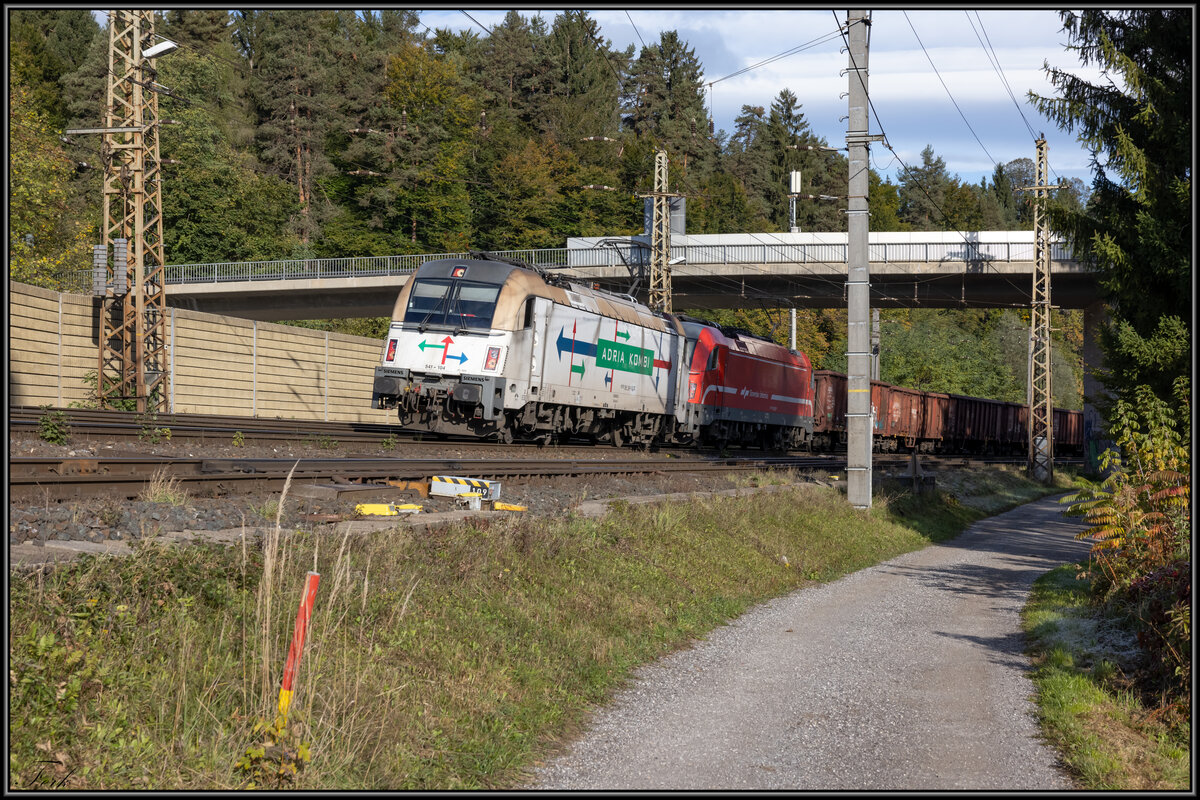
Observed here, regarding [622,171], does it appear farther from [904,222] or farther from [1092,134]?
[1092,134]

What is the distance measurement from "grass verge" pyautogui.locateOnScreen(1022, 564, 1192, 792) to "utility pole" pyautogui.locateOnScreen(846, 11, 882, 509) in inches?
367

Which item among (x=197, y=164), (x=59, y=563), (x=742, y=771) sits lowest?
(x=742, y=771)

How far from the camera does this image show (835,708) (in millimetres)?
7730

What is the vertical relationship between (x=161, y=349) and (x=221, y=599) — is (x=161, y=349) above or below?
above

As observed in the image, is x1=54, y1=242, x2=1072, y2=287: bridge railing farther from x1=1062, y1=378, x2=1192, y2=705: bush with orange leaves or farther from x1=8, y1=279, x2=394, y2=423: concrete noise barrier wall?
x1=1062, y1=378, x2=1192, y2=705: bush with orange leaves

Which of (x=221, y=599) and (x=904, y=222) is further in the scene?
(x=904, y=222)

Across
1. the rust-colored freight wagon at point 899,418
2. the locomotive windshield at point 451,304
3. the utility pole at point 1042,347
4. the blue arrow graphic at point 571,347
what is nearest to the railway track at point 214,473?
the locomotive windshield at point 451,304

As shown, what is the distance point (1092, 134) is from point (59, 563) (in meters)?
14.8

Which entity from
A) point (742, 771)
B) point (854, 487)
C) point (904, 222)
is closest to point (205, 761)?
point (742, 771)

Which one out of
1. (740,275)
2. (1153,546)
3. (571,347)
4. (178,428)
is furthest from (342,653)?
(740,275)

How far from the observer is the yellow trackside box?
1311 cm

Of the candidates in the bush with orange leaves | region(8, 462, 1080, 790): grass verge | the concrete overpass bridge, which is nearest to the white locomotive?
region(8, 462, 1080, 790): grass verge

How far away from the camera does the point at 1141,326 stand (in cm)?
1490

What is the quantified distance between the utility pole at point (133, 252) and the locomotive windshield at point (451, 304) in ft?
26.3
